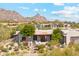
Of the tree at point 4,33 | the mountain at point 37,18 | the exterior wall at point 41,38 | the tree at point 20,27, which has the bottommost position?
the exterior wall at point 41,38

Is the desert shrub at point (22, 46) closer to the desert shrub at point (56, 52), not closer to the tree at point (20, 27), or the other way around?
the tree at point (20, 27)

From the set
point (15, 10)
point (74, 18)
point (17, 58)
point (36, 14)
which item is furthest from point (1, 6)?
point (74, 18)

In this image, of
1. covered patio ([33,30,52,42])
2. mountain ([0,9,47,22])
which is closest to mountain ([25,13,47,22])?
mountain ([0,9,47,22])

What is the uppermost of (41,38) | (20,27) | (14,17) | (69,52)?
(14,17)

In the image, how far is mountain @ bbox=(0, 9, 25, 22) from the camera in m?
3.10

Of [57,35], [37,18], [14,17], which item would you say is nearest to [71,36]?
[57,35]

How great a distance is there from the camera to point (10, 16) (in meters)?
3.16

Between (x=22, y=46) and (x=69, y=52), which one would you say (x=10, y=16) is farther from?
(x=69, y=52)

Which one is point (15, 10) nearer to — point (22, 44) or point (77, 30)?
point (22, 44)

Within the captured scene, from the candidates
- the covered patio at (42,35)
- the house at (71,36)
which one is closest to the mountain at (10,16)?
the covered patio at (42,35)

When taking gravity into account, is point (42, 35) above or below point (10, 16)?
below

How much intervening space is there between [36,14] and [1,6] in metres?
0.40

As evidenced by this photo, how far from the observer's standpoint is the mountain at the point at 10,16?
10.2ft

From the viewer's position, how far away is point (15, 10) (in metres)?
3.10
